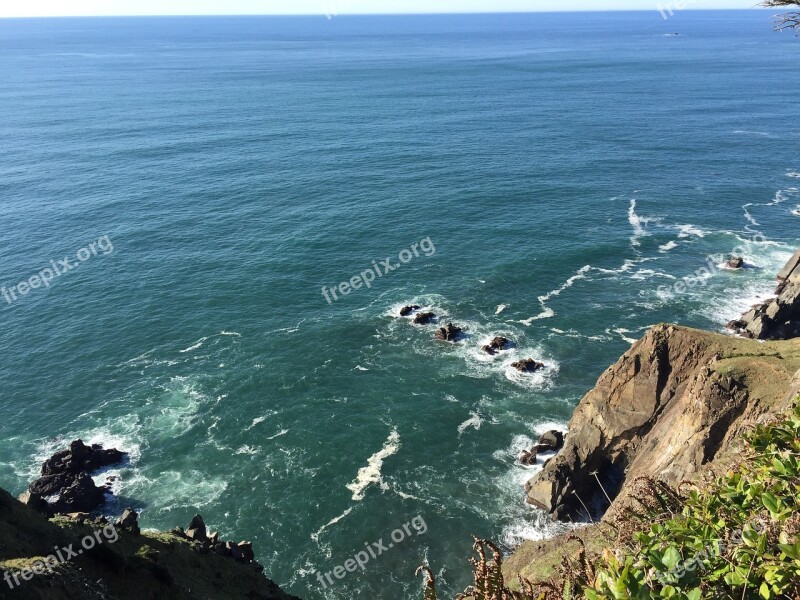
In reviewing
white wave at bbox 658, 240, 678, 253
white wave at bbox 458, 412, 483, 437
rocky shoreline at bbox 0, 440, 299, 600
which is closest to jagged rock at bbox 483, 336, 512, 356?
white wave at bbox 458, 412, 483, 437

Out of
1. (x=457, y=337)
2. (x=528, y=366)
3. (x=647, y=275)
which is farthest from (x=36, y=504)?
(x=647, y=275)

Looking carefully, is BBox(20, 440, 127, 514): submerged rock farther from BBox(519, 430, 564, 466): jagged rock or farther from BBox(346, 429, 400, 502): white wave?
BBox(519, 430, 564, 466): jagged rock

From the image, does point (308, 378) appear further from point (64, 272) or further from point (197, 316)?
point (64, 272)

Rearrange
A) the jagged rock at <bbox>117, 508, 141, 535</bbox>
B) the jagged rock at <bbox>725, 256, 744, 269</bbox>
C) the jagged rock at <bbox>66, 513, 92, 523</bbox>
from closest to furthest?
the jagged rock at <bbox>117, 508, 141, 535</bbox> < the jagged rock at <bbox>66, 513, 92, 523</bbox> < the jagged rock at <bbox>725, 256, 744, 269</bbox>

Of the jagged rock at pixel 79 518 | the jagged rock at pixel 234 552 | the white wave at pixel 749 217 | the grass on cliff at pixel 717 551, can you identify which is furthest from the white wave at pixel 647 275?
the grass on cliff at pixel 717 551

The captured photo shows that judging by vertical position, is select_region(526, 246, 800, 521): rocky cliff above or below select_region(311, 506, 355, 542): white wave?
above

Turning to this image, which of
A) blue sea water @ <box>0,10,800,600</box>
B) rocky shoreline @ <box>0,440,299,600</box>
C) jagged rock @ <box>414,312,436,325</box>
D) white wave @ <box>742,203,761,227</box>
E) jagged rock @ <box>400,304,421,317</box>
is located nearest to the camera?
rocky shoreline @ <box>0,440,299,600</box>

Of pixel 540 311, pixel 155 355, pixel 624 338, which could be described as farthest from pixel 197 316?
pixel 624 338
